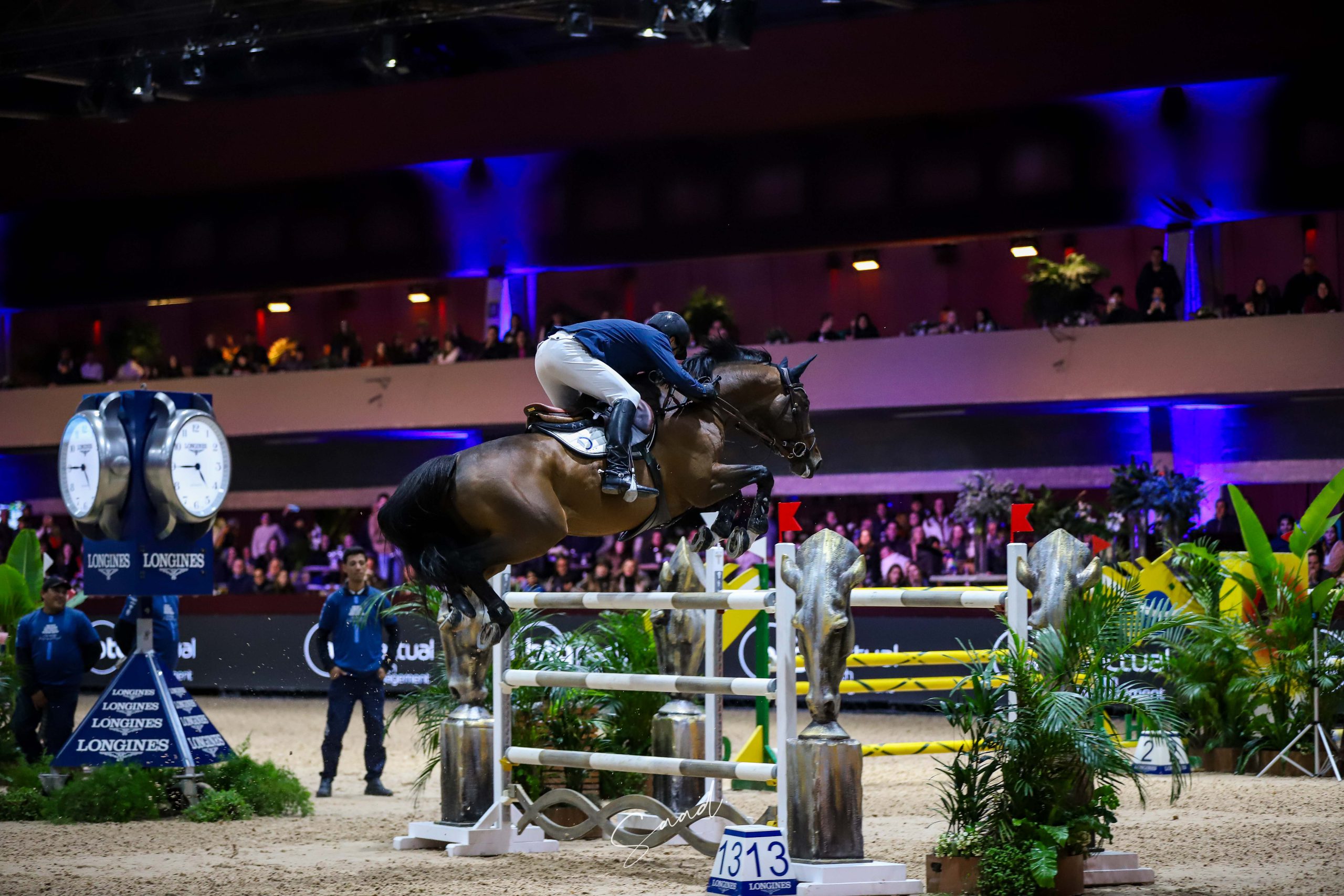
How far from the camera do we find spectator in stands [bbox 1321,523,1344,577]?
504 inches

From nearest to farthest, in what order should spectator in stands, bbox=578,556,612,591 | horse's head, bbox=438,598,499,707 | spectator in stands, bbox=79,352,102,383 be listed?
1. horse's head, bbox=438,598,499,707
2. spectator in stands, bbox=578,556,612,591
3. spectator in stands, bbox=79,352,102,383

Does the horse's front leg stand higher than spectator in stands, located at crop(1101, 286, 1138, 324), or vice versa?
spectator in stands, located at crop(1101, 286, 1138, 324)

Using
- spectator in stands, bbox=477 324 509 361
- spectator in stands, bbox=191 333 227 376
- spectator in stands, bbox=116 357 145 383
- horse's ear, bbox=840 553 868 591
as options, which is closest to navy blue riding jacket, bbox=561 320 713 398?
horse's ear, bbox=840 553 868 591

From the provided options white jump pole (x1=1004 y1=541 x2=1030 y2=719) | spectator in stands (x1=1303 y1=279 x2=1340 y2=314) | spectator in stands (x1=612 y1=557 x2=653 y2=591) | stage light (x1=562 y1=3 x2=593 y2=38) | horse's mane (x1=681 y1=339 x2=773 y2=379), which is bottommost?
white jump pole (x1=1004 y1=541 x2=1030 y2=719)

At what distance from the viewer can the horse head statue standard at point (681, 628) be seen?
7707mm

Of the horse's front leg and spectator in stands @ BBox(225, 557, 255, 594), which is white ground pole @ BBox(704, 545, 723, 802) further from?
spectator in stands @ BBox(225, 557, 255, 594)

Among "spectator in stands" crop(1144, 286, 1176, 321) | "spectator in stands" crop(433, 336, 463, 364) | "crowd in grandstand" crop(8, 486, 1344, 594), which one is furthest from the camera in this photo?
"spectator in stands" crop(433, 336, 463, 364)

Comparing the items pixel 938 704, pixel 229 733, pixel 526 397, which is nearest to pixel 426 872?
pixel 938 704

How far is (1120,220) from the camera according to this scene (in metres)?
18.6

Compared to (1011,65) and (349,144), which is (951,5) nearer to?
(1011,65)

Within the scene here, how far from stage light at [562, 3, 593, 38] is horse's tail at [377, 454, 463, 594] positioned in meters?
11.2

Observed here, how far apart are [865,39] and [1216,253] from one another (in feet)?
17.1

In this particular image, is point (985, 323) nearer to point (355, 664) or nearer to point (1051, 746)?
point (355, 664)

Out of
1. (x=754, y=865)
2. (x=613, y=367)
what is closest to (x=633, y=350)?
(x=613, y=367)
